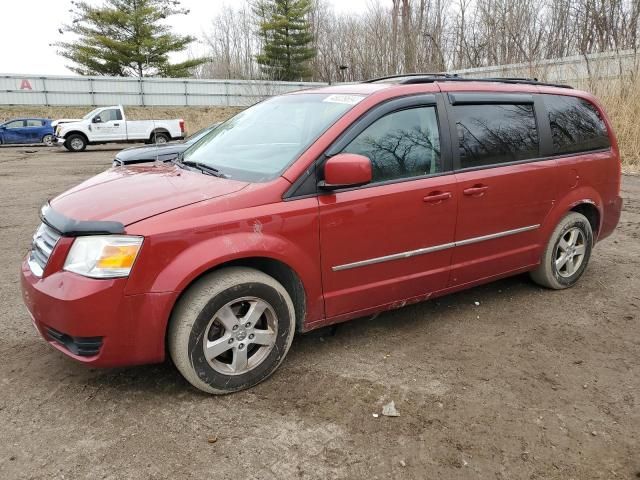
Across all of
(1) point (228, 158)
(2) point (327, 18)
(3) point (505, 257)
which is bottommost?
(3) point (505, 257)

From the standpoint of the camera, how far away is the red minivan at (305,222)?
103 inches

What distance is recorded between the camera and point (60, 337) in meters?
2.72

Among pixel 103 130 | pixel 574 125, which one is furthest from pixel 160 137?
pixel 574 125

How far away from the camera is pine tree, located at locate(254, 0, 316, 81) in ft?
139

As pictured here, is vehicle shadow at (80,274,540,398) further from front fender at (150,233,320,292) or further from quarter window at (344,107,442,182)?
quarter window at (344,107,442,182)

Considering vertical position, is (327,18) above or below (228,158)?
above

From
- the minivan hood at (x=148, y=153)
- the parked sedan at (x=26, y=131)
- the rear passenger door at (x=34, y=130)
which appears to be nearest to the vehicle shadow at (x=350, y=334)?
the minivan hood at (x=148, y=153)

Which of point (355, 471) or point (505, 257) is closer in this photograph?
point (355, 471)

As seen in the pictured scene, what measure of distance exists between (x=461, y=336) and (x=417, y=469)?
1.48 meters

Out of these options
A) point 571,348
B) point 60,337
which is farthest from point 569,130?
point 60,337

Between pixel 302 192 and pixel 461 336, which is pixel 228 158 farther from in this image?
pixel 461 336

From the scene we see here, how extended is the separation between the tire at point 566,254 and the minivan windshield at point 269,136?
7.25 feet

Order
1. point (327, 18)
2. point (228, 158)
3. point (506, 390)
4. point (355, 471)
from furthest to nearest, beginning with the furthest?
point (327, 18), point (228, 158), point (506, 390), point (355, 471)

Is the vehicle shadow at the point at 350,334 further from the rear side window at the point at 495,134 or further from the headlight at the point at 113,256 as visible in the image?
the rear side window at the point at 495,134
